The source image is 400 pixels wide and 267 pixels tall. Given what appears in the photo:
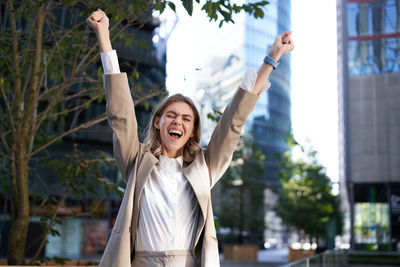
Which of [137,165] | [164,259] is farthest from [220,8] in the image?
[164,259]

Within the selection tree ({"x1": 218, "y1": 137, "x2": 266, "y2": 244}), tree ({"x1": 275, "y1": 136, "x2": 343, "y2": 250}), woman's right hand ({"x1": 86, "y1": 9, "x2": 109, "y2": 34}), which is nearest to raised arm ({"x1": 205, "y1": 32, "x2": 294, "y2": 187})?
woman's right hand ({"x1": 86, "y1": 9, "x2": 109, "y2": 34})

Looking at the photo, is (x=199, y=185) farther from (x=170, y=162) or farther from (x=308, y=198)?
(x=308, y=198)

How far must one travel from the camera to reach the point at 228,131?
84.4 inches

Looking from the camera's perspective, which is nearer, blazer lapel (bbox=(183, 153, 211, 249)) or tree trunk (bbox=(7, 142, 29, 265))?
blazer lapel (bbox=(183, 153, 211, 249))

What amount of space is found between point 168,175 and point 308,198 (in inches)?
1293

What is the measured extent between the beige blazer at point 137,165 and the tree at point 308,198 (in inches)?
1272

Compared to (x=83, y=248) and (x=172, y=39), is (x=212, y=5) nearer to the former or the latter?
(x=172, y=39)

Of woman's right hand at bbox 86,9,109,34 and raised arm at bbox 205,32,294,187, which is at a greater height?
woman's right hand at bbox 86,9,109,34

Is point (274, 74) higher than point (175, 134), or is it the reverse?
point (274, 74)

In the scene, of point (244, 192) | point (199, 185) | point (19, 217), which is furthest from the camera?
point (244, 192)

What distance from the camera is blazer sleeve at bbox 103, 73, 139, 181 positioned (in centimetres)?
207

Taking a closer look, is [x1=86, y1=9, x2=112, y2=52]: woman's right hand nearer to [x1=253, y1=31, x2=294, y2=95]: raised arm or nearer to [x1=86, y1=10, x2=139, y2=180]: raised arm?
[x1=86, y1=10, x2=139, y2=180]: raised arm

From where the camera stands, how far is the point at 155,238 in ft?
6.66

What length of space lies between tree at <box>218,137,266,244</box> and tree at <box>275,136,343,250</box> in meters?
2.56
